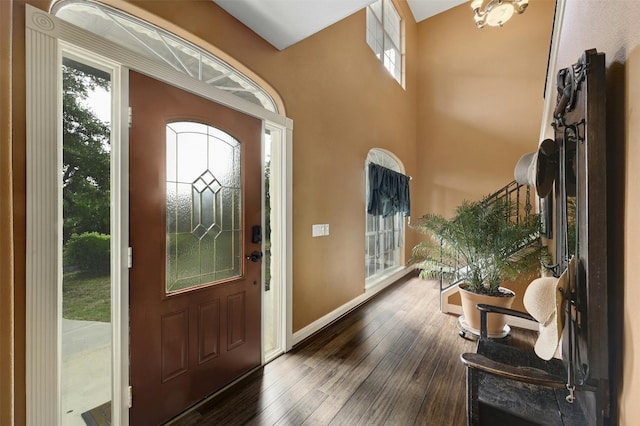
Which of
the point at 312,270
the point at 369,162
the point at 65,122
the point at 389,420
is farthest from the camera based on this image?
the point at 369,162

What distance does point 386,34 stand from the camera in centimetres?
488

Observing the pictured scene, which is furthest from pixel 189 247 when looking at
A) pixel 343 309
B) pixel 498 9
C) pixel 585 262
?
pixel 498 9

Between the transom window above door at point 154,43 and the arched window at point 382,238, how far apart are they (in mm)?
2315

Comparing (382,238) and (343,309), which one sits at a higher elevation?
(382,238)

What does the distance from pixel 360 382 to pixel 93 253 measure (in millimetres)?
1958

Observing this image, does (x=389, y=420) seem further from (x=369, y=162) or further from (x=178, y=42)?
(x=369, y=162)

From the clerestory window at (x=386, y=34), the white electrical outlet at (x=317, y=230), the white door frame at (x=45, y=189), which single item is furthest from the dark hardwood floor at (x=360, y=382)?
the clerestory window at (x=386, y=34)

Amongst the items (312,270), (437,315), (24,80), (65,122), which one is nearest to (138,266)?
(65,122)

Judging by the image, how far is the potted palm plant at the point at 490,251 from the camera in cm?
277

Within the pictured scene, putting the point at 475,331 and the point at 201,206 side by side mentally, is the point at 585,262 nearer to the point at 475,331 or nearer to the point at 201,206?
the point at 201,206

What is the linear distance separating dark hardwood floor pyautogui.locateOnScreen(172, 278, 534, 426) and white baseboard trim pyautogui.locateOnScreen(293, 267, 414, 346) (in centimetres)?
7

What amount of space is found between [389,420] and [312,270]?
1.44 m

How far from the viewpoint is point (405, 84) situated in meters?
5.57

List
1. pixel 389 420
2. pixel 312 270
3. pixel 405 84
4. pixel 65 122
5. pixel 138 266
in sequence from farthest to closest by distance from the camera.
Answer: pixel 405 84 < pixel 312 270 < pixel 389 420 < pixel 138 266 < pixel 65 122
